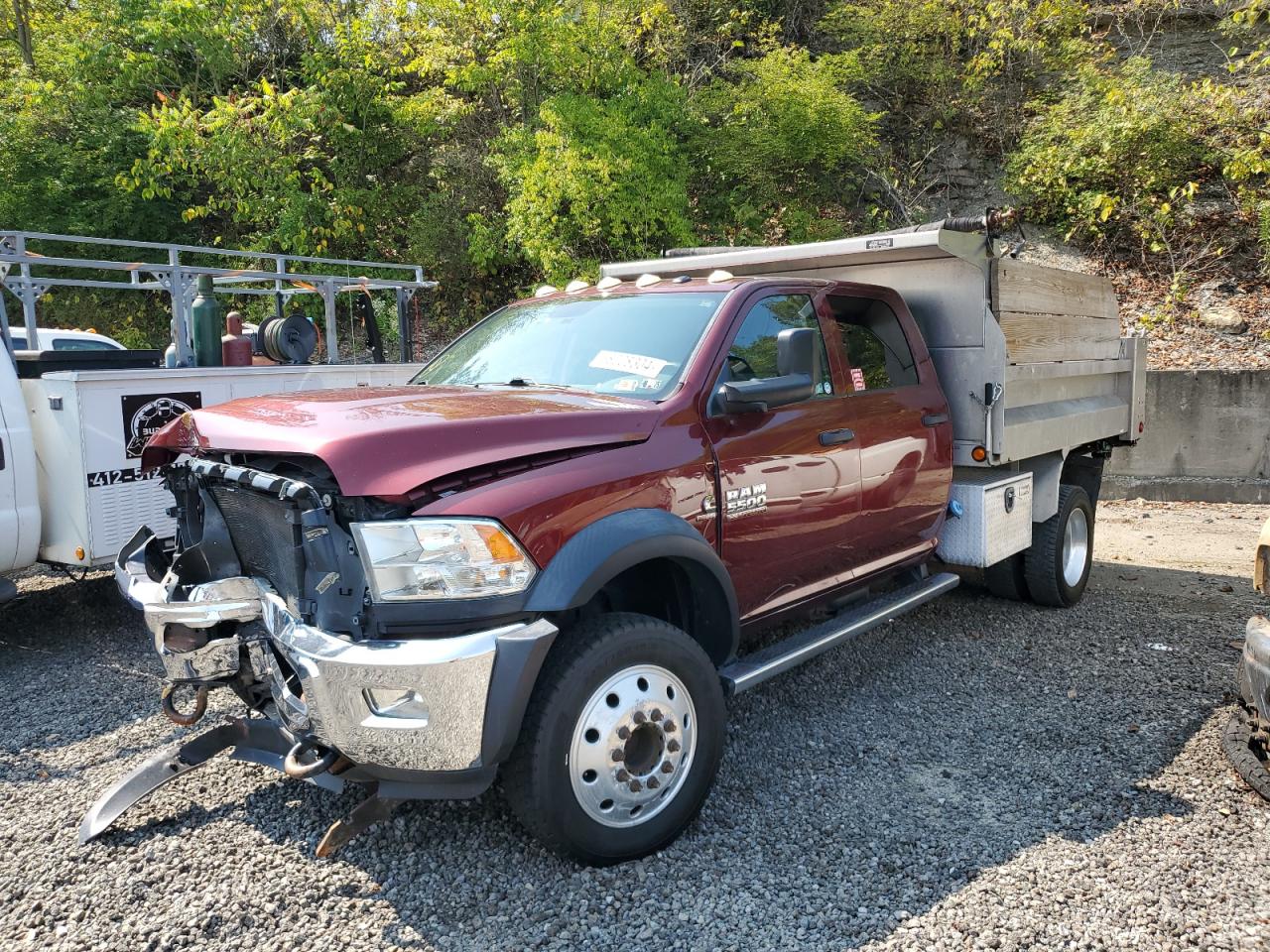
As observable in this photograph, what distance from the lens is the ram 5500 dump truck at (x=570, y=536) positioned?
282 centimetres

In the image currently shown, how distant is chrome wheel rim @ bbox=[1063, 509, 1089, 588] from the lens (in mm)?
6426

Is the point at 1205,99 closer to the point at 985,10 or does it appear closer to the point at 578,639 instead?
the point at 985,10

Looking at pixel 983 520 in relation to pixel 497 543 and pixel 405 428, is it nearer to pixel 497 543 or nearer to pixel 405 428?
pixel 497 543

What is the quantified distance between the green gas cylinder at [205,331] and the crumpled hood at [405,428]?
10.0 feet

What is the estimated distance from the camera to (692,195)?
47.3ft

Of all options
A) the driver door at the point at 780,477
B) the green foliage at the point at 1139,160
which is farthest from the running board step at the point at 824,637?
the green foliage at the point at 1139,160

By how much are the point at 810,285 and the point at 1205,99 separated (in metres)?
12.1

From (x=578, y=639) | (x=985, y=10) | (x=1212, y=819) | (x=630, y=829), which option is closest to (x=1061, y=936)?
(x=1212, y=819)

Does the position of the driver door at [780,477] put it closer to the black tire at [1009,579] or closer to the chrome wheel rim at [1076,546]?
the black tire at [1009,579]

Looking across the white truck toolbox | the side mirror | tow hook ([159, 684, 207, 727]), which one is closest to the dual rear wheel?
the white truck toolbox

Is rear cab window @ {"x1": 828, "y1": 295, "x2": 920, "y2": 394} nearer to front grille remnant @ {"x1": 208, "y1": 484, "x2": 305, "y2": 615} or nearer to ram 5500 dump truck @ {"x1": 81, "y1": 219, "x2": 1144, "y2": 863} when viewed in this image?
ram 5500 dump truck @ {"x1": 81, "y1": 219, "x2": 1144, "y2": 863}

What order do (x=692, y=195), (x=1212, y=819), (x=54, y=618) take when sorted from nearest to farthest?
(x=1212, y=819) → (x=54, y=618) → (x=692, y=195)

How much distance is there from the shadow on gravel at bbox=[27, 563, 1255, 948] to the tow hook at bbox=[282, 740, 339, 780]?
0.50 meters

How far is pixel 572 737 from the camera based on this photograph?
2980mm
